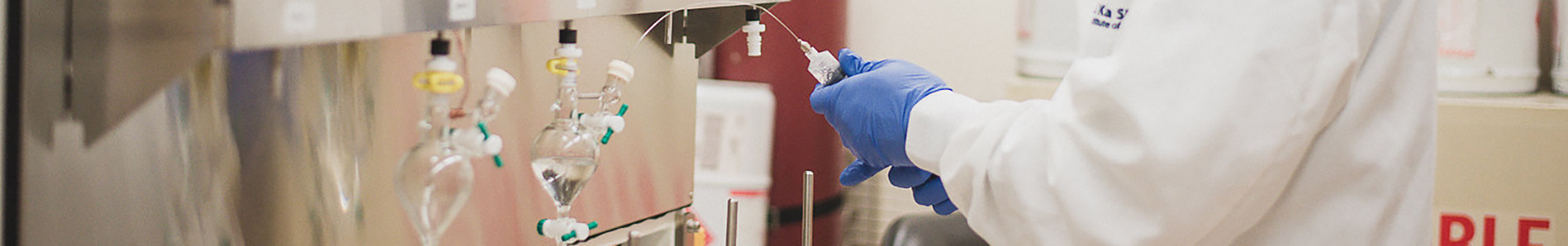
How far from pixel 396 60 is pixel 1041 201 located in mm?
569

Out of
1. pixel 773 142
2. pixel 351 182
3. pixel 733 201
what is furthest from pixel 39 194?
pixel 773 142

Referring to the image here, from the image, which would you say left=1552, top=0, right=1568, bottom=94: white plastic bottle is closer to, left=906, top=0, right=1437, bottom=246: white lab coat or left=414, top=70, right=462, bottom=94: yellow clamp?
left=906, top=0, right=1437, bottom=246: white lab coat

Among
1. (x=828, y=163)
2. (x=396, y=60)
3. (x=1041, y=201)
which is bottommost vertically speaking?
(x=828, y=163)

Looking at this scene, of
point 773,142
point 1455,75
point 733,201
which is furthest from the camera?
point 773,142

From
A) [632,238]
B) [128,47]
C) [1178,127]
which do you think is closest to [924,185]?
[632,238]

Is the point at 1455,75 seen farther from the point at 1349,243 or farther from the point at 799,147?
the point at 799,147

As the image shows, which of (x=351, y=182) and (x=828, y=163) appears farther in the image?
(x=828, y=163)

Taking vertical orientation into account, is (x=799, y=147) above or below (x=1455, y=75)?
below

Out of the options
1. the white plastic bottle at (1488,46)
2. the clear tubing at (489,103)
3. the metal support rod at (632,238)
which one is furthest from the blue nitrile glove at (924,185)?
the white plastic bottle at (1488,46)

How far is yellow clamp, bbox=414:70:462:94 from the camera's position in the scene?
2.39 feet

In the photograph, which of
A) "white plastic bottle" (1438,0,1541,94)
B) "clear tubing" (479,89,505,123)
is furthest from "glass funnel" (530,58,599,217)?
"white plastic bottle" (1438,0,1541,94)

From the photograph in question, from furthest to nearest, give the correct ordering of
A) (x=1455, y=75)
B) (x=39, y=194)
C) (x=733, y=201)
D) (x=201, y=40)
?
(x=1455, y=75) < (x=733, y=201) < (x=39, y=194) < (x=201, y=40)

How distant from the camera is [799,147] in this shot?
2455 mm

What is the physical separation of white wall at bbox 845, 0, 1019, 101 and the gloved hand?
3.94ft
